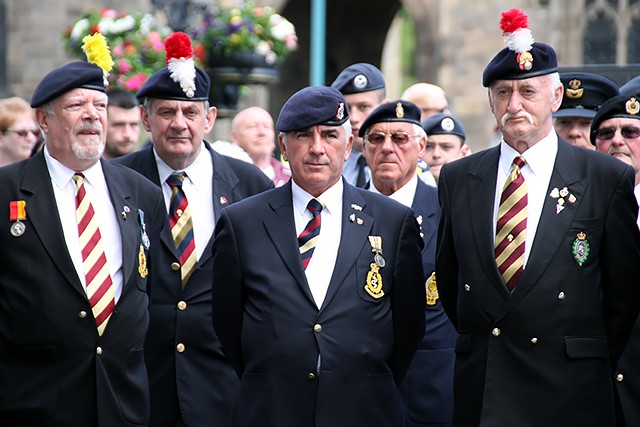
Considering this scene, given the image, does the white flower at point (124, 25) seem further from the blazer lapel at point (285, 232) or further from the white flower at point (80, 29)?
the blazer lapel at point (285, 232)

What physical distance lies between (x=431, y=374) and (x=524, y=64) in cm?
184

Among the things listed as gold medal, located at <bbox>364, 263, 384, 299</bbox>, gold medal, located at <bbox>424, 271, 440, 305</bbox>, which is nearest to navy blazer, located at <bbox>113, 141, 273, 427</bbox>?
gold medal, located at <bbox>424, 271, 440, 305</bbox>

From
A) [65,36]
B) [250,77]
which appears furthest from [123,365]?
[65,36]

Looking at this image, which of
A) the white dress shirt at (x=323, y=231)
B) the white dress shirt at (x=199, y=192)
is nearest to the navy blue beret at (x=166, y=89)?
the white dress shirt at (x=199, y=192)

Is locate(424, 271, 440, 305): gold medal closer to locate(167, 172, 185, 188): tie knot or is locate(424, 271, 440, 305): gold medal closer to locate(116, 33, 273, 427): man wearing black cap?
locate(116, 33, 273, 427): man wearing black cap

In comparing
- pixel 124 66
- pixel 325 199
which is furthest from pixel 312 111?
pixel 124 66

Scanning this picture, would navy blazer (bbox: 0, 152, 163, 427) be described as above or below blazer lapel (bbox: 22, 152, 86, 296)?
below

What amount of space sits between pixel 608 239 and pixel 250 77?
8354mm

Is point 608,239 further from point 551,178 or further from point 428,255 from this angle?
point 428,255

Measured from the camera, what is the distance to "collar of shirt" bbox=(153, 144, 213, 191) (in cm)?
688

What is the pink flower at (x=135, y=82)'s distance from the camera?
1245 centimetres

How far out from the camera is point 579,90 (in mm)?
7188

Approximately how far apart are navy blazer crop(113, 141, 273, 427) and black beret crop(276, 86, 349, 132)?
113cm

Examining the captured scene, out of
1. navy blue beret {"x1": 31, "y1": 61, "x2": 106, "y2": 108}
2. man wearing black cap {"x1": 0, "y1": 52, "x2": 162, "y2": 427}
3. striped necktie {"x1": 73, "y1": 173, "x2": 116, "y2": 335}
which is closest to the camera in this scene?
man wearing black cap {"x1": 0, "y1": 52, "x2": 162, "y2": 427}
